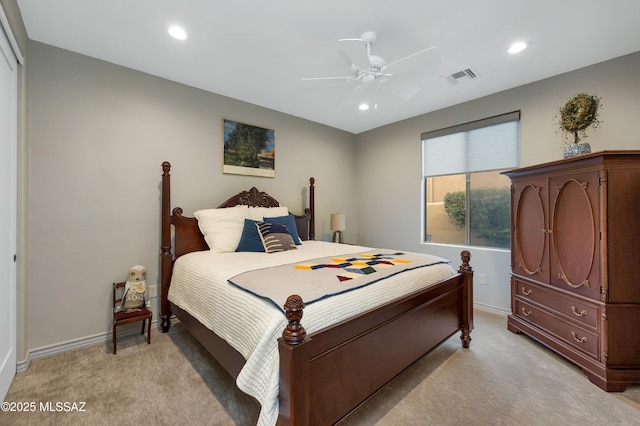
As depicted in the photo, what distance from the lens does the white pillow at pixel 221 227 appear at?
2.82 m

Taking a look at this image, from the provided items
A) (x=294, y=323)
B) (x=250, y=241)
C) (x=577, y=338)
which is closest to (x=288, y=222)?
(x=250, y=241)

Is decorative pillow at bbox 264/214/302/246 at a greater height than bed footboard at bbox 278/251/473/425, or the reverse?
decorative pillow at bbox 264/214/302/246

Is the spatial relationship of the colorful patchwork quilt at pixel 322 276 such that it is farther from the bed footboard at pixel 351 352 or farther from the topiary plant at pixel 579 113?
the topiary plant at pixel 579 113

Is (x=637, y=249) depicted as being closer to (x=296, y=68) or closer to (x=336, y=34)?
(x=336, y=34)

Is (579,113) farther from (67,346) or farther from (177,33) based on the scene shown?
(67,346)

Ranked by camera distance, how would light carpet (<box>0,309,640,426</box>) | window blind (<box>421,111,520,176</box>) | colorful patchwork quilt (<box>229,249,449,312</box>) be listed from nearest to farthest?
1. colorful patchwork quilt (<box>229,249,449,312</box>)
2. light carpet (<box>0,309,640,426</box>)
3. window blind (<box>421,111,520,176</box>)

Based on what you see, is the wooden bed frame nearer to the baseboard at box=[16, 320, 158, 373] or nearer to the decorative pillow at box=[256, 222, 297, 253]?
the baseboard at box=[16, 320, 158, 373]

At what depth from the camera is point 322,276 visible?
5.82 ft

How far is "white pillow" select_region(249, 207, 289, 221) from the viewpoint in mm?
3264

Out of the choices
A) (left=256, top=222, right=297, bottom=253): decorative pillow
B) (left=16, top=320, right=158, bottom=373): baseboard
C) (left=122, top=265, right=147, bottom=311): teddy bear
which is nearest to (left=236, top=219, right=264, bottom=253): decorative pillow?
(left=256, top=222, right=297, bottom=253): decorative pillow

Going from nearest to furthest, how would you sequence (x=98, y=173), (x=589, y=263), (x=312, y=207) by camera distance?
(x=589, y=263), (x=98, y=173), (x=312, y=207)

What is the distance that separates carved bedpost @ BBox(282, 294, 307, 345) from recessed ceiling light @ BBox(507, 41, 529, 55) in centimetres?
274

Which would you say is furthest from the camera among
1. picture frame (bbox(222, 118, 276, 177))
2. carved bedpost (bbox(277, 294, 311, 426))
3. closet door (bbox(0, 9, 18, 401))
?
picture frame (bbox(222, 118, 276, 177))

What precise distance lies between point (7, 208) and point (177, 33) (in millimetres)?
1729
